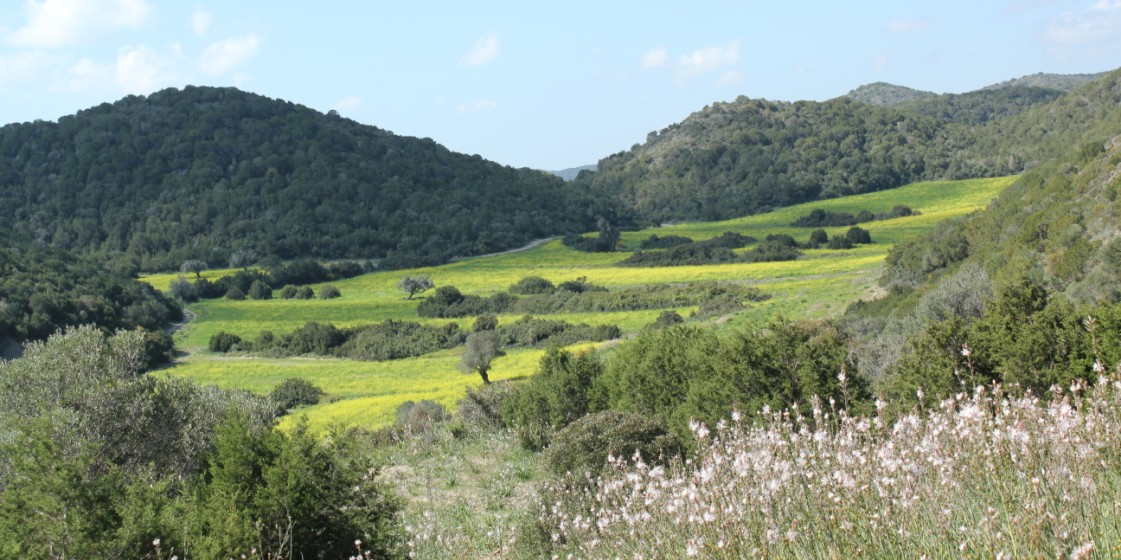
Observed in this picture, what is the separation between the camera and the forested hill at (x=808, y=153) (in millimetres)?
101225

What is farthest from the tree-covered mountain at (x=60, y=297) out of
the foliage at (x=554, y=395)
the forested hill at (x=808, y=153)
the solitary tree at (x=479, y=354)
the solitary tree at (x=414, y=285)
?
the forested hill at (x=808, y=153)

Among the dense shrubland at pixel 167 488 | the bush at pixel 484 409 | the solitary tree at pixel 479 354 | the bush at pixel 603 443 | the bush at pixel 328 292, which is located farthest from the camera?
the bush at pixel 328 292

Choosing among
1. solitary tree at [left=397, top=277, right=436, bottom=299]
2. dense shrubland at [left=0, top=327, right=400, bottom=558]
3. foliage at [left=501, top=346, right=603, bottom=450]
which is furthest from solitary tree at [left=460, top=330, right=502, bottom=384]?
solitary tree at [left=397, top=277, right=436, bottom=299]

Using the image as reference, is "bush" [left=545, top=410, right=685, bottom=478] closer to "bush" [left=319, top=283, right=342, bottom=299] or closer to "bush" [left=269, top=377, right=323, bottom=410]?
"bush" [left=269, top=377, right=323, bottom=410]

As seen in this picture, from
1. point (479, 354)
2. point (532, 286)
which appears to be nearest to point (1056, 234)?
point (479, 354)

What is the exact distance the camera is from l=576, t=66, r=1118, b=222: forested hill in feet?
332

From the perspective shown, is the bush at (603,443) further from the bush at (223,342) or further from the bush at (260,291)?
the bush at (260,291)

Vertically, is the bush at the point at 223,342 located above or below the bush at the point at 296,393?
above

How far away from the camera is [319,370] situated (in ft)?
134

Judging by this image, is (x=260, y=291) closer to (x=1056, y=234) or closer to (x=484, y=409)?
(x=484, y=409)

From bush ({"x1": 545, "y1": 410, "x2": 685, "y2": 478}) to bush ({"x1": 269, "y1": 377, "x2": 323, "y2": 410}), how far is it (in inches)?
848

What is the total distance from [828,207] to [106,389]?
9122 cm

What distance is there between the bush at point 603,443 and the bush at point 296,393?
21534mm

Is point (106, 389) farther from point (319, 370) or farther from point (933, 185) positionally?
point (933, 185)
